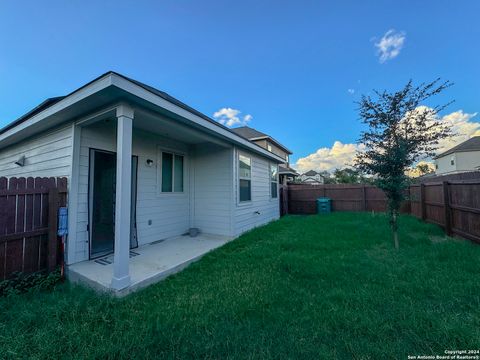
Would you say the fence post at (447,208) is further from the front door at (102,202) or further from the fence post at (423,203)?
the front door at (102,202)

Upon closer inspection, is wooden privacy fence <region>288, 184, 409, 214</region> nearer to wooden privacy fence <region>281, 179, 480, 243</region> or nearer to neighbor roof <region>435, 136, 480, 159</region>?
wooden privacy fence <region>281, 179, 480, 243</region>

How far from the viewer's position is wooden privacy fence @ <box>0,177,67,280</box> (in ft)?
9.70

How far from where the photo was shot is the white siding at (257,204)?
602 cm

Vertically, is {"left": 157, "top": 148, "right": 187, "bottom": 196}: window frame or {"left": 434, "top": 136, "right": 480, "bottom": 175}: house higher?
{"left": 434, "top": 136, "right": 480, "bottom": 175}: house

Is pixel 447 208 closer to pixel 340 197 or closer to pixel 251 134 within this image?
pixel 340 197

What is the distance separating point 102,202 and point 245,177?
3.97m

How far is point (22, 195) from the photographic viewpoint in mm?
3133

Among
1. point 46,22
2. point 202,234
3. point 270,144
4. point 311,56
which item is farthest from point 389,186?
point 270,144

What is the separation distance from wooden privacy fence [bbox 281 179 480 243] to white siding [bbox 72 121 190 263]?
5992 millimetres

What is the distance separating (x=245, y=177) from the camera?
265 inches

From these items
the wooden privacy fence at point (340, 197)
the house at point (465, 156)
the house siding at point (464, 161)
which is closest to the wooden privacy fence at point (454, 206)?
the wooden privacy fence at point (340, 197)

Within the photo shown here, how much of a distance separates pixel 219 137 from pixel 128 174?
2.79m

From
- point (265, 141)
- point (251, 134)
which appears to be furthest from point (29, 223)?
point (251, 134)

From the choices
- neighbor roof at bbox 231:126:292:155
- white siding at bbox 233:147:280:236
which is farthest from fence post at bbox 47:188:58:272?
neighbor roof at bbox 231:126:292:155
